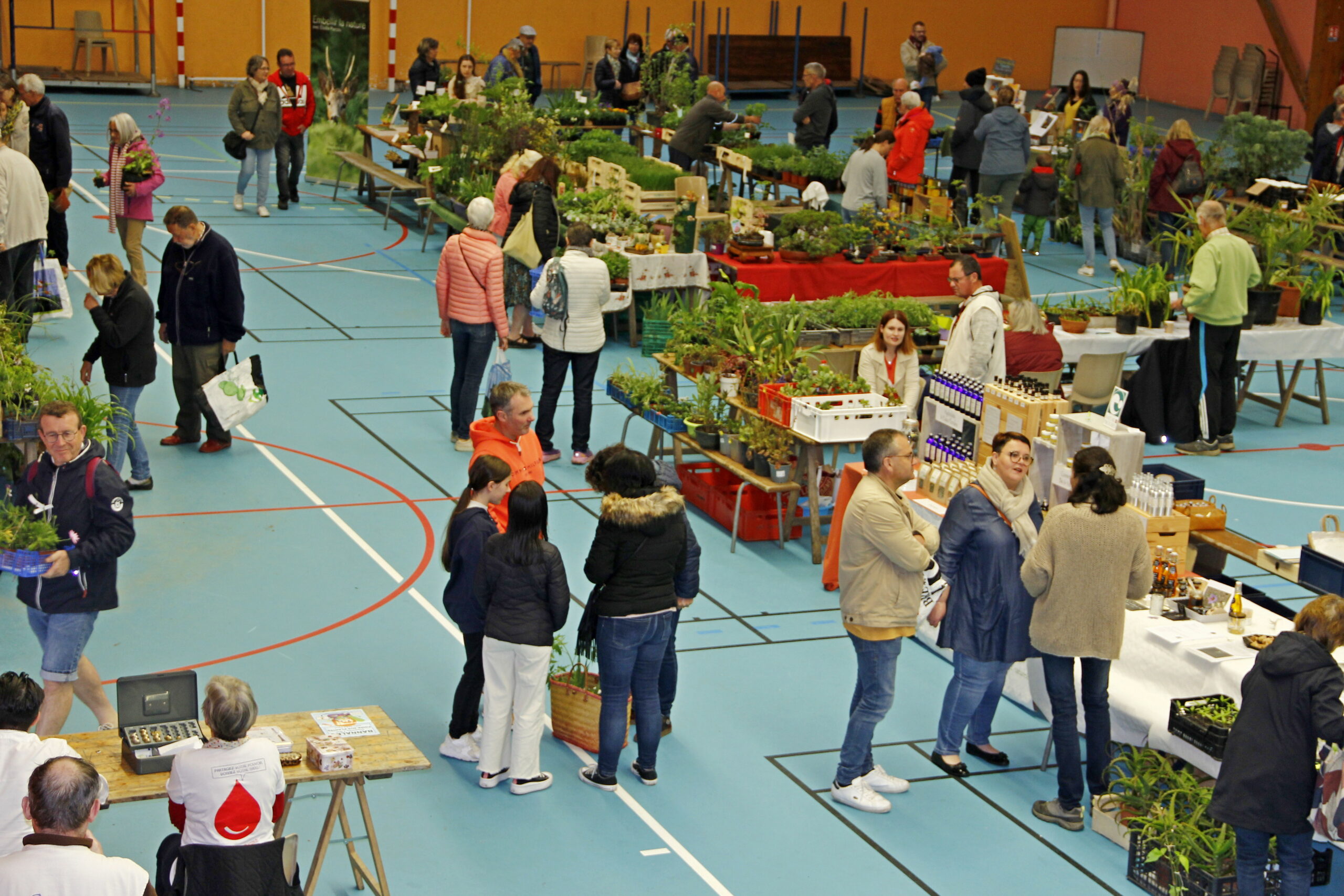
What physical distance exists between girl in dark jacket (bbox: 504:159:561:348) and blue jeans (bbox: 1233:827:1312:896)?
700 centimetres

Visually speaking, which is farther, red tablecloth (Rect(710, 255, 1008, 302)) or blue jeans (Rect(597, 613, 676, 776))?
red tablecloth (Rect(710, 255, 1008, 302))

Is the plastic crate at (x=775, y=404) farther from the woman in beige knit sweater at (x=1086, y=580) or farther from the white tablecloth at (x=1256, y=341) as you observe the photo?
the woman in beige knit sweater at (x=1086, y=580)

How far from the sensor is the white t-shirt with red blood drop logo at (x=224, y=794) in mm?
4352

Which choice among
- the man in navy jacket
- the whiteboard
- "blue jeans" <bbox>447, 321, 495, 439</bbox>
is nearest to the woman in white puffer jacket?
"blue jeans" <bbox>447, 321, 495, 439</bbox>

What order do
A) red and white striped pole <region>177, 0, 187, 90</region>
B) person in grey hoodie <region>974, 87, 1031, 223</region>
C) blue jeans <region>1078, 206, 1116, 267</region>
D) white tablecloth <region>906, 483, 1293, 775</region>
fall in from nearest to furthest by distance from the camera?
white tablecloth <region>906, 483, 1293, 775</region>
person in grey hoodie <region>974, 87, 1031, 223</region>
blue jeans <region>1078, 206, 1116, 267</region>
red and white striped pole <region>177, 0, 187, 90</region>

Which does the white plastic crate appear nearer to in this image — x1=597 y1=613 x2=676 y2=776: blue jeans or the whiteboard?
x1=597 y1=613 x2=676 y2=776: blue jeans

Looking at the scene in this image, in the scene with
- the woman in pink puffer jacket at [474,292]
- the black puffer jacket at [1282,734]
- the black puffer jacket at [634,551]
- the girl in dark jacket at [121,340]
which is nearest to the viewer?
the black puffer jacket at [1282,734]

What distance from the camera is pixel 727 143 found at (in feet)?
58.7

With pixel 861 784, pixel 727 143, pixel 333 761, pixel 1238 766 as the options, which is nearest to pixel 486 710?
pixel 333 761

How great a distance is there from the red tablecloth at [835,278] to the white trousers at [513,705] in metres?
6.61

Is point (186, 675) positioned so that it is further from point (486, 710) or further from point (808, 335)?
point (808, 335)

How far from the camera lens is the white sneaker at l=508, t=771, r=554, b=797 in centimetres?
612

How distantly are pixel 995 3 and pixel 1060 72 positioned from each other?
1.99 m

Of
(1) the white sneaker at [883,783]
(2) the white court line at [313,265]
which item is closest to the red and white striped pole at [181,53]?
(2) the white court line at [313,265]
